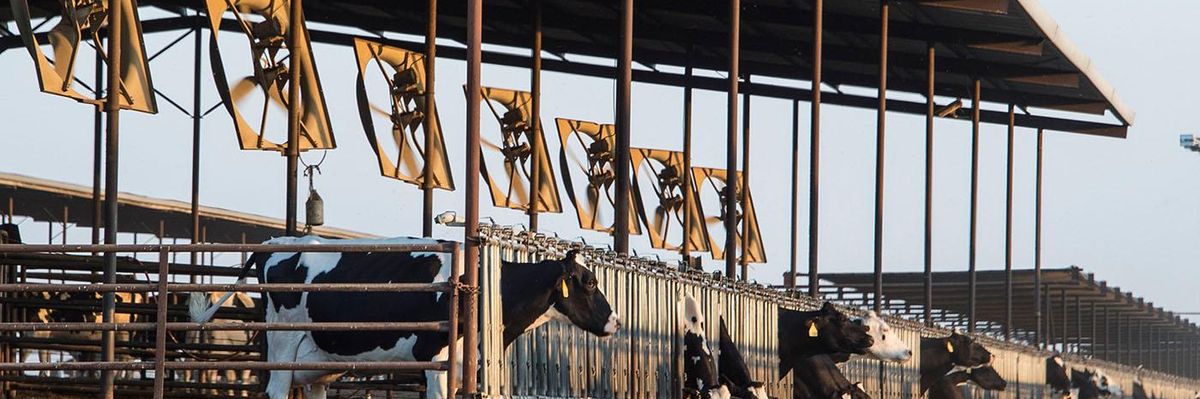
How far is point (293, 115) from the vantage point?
1914 cm

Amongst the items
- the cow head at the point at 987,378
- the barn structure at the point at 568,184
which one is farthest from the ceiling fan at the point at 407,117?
the cow head at the point at 987,378

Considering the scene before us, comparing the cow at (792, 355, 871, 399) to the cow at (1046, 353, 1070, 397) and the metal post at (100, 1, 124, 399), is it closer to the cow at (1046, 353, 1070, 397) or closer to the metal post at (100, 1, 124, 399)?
the metal post at (100, 1, 124, 399)

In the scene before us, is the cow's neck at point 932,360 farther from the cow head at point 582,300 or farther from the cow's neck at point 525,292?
the cow's neck at point 525,292

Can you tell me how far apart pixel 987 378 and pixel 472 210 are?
66.9ft

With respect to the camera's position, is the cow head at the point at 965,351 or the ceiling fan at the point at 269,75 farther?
the cow head at the point at 965,351

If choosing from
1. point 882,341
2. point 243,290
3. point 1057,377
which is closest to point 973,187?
point 1057,377

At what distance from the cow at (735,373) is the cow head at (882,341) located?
4.04 m

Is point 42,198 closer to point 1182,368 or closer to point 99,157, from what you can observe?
point 99,157

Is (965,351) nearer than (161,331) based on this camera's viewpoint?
No

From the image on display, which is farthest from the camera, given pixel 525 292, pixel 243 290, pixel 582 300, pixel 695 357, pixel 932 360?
pixel 932 360

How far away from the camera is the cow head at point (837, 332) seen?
2195 centimetres

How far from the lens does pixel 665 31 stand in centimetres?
3266

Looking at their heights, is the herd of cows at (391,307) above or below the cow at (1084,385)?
above

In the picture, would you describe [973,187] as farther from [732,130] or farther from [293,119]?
[293,119]
